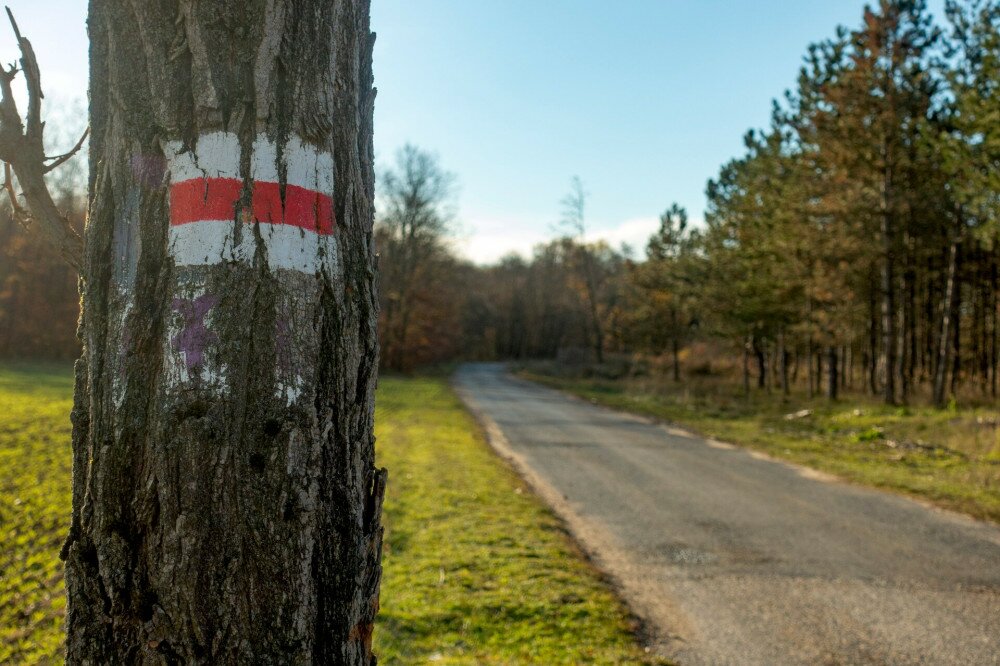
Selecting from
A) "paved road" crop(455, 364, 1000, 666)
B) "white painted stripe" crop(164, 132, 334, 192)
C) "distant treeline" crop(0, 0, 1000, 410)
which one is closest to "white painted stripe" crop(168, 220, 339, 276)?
"white painted stripe" crop(164, 132, 334, 192)

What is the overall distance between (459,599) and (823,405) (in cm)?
1886

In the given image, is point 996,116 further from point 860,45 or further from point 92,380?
point 92,380

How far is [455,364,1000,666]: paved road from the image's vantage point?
175 inches

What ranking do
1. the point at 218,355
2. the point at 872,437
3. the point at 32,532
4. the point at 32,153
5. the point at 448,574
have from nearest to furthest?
the point at 218,355
the point at 32,153
the point at 448,574
the point at 32,532
the point at 872,437

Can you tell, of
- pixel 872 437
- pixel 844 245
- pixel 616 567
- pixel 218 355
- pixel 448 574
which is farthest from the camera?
pixel 844 245

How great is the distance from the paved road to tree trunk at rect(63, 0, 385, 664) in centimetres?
342

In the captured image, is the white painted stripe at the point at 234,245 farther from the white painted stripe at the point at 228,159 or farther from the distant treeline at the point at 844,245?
the distant treeline at the point at 844,245

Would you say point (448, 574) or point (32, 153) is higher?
point (32, 153)

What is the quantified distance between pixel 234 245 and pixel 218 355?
234 millimetres

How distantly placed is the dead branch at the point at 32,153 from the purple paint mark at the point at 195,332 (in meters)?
0.62

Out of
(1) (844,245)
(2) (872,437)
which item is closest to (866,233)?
(1) (844,245)

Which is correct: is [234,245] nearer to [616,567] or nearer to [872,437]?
[616,567]

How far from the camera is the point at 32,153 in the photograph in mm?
2035

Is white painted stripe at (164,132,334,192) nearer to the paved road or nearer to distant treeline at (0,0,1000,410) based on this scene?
the paved road
